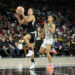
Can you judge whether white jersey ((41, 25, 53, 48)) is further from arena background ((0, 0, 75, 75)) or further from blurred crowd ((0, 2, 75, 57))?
arena background ((0, 0, 75, 75))

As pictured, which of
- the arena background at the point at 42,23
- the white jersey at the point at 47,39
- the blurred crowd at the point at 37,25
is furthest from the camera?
the arena background at the point at 42,23

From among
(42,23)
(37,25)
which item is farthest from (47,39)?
(42,23)

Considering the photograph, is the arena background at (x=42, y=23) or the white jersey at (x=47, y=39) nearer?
the white jersey at (x=47, y=39)

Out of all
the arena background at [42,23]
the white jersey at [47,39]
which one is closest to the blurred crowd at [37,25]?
the arena background at [42,23]

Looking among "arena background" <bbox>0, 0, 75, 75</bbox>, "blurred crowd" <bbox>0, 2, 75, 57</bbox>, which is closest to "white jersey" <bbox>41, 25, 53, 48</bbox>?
"blurred crowd" <bbox>0, 2, 75, 57</bbox>

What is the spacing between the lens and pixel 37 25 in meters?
26.7

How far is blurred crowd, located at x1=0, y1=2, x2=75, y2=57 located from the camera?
22984 mm

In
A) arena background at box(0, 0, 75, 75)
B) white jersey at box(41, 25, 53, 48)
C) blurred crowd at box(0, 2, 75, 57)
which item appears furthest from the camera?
arena background at box(0, 0, 75, 75)

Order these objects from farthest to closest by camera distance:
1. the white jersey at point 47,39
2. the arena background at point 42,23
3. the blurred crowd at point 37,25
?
1. the arena background at point 42,23
2. the blurred crowd at point 37,25
3. the white jersey at point 47,39

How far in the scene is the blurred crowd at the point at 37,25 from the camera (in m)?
23.0

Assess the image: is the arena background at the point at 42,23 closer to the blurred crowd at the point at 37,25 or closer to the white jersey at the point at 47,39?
the blurred crowd at the point at 37,25

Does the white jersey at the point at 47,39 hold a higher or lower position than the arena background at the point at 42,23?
lower

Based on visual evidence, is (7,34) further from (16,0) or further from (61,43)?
(16,0)

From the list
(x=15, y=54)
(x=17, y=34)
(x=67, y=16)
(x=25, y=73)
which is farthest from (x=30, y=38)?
(x=67, y=16)
